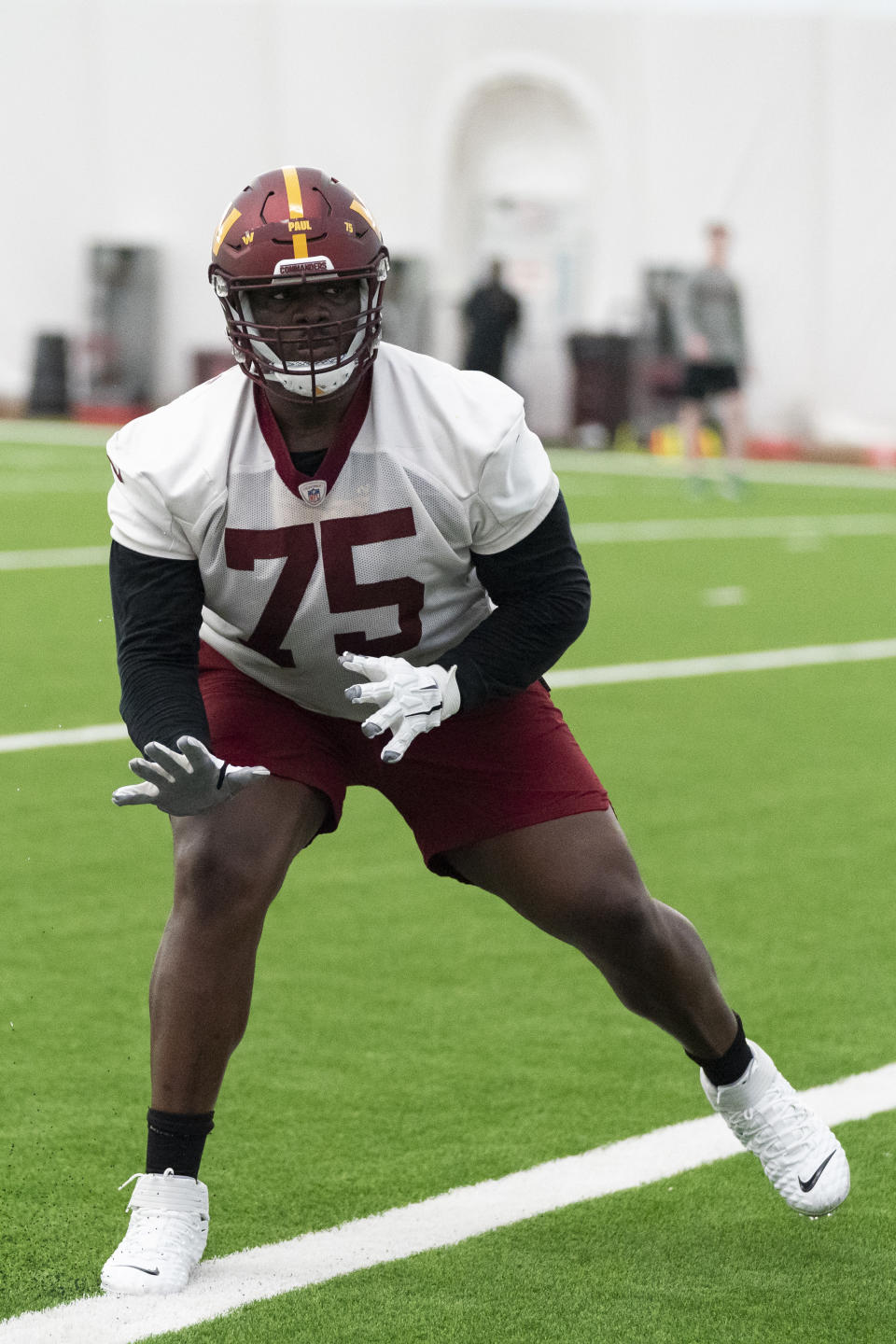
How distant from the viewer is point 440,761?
3254mm

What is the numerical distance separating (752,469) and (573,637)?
702 inches

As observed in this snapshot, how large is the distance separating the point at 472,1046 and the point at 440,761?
1.08m

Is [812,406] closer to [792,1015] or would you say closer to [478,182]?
[478,182]

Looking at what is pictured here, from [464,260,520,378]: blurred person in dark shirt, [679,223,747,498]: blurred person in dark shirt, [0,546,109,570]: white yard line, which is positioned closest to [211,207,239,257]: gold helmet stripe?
[0,546,109,570]: white yard line

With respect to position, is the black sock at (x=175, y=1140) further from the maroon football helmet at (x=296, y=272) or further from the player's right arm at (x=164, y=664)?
the maroon football helmet at (x=296, y=272)

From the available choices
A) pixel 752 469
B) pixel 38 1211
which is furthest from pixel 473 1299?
pixel 752 469

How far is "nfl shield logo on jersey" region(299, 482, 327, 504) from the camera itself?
3062mm

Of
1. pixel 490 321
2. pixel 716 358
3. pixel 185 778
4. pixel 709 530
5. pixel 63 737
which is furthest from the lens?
pixel 490 321

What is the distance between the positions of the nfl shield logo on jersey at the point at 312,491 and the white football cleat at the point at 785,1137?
125 cm

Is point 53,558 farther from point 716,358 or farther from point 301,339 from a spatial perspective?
point 301,339

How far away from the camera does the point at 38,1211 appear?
3256 mm

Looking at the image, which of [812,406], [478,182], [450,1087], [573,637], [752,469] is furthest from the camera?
[478,182]

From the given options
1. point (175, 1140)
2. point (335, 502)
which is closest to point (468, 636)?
point (335, 502)

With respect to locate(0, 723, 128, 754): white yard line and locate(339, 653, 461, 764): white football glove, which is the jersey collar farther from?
locate(0, 723, 128, 754): white yard line
